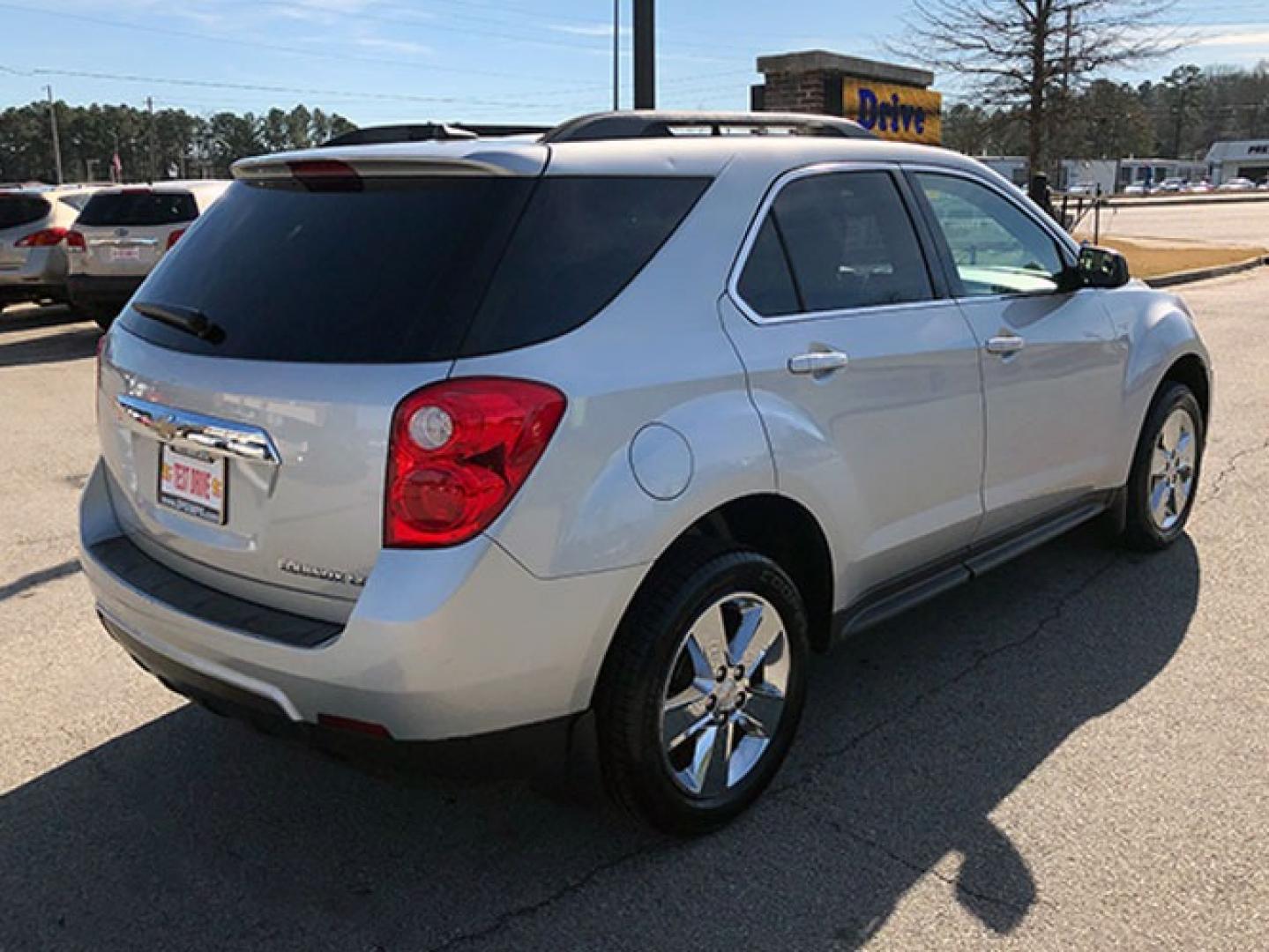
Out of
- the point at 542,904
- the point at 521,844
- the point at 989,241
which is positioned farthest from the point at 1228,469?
the point at 542,904

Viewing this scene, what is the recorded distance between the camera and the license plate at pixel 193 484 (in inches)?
111

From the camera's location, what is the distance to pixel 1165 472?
5.18 m

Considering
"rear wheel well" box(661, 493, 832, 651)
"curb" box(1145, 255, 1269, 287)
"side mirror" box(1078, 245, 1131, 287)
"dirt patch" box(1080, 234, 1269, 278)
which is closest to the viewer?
"rear wheel well" box(661, 493, 832, 651)

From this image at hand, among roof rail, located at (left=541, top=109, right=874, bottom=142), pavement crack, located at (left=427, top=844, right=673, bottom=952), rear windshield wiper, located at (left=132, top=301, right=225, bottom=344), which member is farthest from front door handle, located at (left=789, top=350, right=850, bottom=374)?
rear windshield wiper, located at (left=132, top=301, right=225, bottom=344)

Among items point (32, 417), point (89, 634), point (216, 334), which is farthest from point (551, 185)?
point (32, 417)

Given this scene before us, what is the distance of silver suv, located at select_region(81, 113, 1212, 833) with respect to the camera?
8.34 feet

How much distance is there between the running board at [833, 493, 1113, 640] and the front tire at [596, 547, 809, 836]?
1.08 feet

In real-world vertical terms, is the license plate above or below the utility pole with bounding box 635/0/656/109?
below

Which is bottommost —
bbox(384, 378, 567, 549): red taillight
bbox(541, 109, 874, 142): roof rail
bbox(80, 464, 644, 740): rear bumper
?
bbox(80, 464, 644, 740): rear bumper

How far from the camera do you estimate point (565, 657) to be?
105 inches

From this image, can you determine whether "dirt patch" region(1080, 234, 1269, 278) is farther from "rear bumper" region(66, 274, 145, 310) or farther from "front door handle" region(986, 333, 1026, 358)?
"front door handle" region(986, 333, 1026, 358)

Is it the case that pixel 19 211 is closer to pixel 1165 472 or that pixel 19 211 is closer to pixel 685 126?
pixel 685 126

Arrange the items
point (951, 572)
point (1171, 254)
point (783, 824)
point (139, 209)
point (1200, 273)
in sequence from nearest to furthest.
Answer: point (783, 824) → point (951, 572) → point (139, 209) → point (1200, 273) → point (1171, 254)

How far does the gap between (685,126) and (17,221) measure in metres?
13.0
